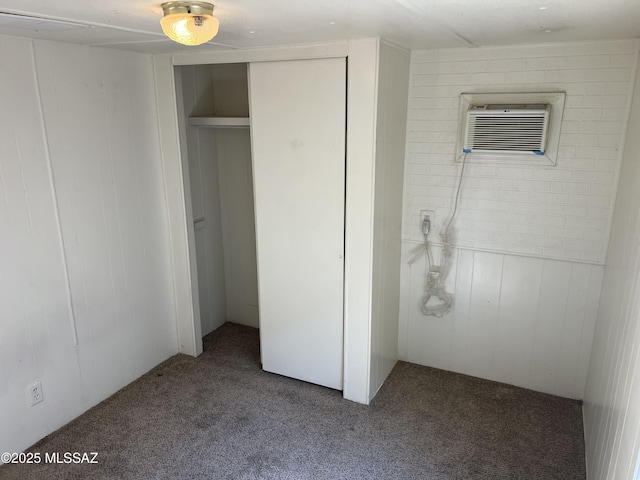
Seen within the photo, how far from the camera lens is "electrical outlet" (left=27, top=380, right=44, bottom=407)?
7.98 feet

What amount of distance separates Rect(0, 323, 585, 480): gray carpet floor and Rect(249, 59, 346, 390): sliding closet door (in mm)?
310

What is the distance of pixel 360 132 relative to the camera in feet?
8.17

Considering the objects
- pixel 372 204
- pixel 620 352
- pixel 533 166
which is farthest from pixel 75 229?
pixel 620 352

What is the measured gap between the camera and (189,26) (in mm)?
1567

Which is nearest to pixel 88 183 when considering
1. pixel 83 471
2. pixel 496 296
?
pixel 83 471

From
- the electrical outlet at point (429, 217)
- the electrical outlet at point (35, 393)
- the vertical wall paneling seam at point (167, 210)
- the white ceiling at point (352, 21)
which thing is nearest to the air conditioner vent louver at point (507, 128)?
the white ceiling at point (352, 21)

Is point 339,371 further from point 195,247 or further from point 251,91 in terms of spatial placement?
point 251,91

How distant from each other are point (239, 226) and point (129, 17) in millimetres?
2080

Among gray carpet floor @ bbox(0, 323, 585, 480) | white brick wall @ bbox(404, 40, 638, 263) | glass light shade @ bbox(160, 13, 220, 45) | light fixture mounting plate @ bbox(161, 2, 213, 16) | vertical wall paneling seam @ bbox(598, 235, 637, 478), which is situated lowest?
gray carpet floor @ bbox(0, 323, 585, 480)

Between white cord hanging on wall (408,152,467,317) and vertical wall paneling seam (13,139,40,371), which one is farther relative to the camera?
white cord hanging on wall (408,152,467,317)

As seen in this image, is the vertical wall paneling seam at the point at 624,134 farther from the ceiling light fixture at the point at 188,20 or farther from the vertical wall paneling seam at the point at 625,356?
the ceiling light fixture at the point at 188,20

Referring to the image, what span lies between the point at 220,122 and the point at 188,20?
1636 millimetres

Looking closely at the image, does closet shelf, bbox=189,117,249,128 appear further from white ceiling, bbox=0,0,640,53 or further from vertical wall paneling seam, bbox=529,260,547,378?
vertical wall paneling seam, bbox=529,260,547,378

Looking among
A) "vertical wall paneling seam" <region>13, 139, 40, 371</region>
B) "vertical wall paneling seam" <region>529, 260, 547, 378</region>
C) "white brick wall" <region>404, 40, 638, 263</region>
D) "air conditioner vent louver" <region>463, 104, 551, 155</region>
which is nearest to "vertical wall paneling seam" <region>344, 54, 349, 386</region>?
"white brick wall" <region>404, 40, 638, 263</region>
